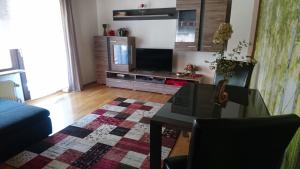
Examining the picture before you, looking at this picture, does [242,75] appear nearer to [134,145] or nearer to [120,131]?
[134,145]

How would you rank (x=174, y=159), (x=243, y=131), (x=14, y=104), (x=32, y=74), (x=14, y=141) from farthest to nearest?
(x=32, y=74) → (x=14, y=104) → (x=14, y=141) → (x=174, y=159) → (x=243, y=131)

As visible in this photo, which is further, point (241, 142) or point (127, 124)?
point (127, 124)

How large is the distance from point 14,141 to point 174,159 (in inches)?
72.5

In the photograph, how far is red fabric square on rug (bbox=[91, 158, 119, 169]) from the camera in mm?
1967

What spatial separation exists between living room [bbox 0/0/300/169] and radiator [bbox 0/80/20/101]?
0.02 m

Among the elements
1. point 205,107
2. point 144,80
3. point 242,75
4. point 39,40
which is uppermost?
point 39,40

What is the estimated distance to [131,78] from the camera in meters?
4.51

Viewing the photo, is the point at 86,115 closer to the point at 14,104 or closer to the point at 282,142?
the point at 14,104

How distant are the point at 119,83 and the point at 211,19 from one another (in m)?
2.45

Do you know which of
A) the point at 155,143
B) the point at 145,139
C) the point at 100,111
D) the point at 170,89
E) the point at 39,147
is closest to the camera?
the point at 155,143

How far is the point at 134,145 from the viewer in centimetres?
234

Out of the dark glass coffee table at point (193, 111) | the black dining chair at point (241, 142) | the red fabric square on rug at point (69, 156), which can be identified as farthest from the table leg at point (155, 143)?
the red fabric square on rug at point (69, 156)

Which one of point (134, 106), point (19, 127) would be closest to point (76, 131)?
point (19, 127)

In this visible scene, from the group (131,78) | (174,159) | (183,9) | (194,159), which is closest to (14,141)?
(174,159)
